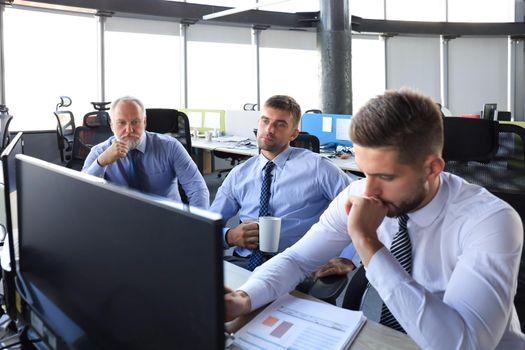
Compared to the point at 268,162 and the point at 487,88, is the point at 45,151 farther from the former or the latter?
the point at 487,88

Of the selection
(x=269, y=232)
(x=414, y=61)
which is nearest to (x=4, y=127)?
(x=269, y=232)

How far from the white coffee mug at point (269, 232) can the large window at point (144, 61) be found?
21.2ft

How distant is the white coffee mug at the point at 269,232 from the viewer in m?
1.72

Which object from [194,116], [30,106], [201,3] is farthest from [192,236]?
[201,3]

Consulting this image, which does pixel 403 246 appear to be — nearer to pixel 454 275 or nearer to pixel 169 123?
pixel 454 275

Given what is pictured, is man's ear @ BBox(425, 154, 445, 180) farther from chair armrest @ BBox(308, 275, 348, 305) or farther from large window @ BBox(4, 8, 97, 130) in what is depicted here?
large window @ BBox(4, 8, 97, 130)

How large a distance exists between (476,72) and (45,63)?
8.74 metres

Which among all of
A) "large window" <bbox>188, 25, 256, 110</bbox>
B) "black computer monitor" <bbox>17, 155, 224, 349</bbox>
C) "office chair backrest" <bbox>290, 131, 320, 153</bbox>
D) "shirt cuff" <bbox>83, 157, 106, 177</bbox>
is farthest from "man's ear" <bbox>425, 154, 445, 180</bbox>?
"large window" <bbox>188, 25, 256, 110</bbox>

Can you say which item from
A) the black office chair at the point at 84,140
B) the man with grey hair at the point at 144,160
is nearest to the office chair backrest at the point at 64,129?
the black office chair at the point at 84,140

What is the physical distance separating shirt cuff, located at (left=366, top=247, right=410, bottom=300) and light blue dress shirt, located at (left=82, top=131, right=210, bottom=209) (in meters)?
1.95

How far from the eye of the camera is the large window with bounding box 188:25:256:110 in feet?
28.5

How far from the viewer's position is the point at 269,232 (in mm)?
1731

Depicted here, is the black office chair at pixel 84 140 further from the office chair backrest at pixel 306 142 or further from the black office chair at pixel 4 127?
the black office chair at pixel 4 127

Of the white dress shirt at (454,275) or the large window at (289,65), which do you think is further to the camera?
the large window at (289,65)
